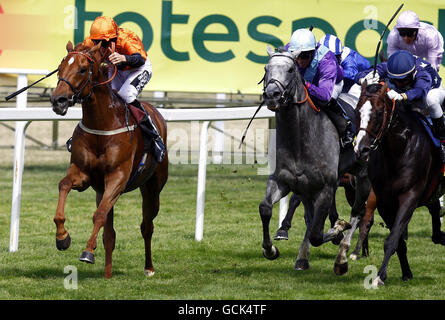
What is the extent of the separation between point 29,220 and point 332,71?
4.80m

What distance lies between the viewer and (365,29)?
37.7ft

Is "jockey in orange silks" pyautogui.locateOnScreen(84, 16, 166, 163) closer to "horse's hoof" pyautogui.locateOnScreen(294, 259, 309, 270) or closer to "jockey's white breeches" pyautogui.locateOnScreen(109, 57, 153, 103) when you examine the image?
"jockey's white breeches" pyautogui.locateOnScreen(109, 57, 153, 103)

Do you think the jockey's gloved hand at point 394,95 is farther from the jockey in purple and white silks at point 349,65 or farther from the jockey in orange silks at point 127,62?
the jockey in orange silks at point 127,62

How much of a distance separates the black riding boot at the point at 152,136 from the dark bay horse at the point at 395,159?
1.66m

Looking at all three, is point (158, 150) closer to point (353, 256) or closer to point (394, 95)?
point (394, 95)

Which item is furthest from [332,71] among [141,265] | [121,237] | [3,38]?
[3,38]

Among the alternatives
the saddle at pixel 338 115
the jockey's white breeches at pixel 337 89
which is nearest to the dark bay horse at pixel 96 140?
the saddle at pixel 338 115

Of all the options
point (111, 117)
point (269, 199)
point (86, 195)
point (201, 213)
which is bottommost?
point (86, 195)

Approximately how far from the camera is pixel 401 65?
21.1ft

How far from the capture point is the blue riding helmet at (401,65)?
21.0ft

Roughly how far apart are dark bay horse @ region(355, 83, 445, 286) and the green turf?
50cm

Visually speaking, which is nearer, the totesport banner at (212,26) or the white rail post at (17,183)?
the white rail post at (17,183)

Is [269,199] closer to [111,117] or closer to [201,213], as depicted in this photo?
[111,117]
